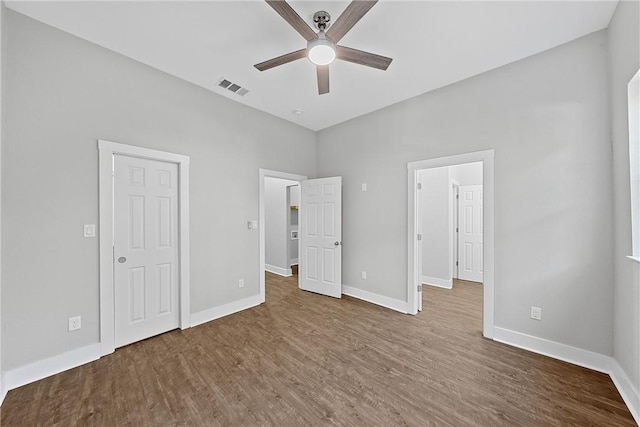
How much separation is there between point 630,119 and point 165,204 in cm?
437

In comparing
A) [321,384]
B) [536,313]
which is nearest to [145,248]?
[321,384]

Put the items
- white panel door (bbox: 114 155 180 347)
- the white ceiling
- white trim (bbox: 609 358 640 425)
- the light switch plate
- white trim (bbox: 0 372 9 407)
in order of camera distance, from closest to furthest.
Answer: white trim (bbox: 609 358 640 425)
white trim (bbox: 0 372 9 407)
the white ceiling
the light switch plate
white panel door (bbox: 114 155 180 347)

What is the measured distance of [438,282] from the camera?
15.8ft

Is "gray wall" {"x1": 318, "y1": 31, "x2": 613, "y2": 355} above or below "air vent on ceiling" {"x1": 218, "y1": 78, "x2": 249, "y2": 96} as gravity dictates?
below

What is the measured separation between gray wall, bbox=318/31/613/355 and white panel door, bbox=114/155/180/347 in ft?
10.8

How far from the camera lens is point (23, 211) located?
2092mm

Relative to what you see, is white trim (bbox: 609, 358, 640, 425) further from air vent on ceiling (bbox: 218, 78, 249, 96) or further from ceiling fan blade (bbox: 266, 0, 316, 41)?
air vent on ceiling (bbox: 218, 78, 249, 96)

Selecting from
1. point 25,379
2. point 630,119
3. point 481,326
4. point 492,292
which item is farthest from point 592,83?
point 25,379

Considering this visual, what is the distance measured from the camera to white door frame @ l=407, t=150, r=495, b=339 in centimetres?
281

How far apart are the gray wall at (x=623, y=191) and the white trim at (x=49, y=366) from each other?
174 inches

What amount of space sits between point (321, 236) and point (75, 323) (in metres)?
3.16

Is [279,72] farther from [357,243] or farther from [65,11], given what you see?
[357,243]

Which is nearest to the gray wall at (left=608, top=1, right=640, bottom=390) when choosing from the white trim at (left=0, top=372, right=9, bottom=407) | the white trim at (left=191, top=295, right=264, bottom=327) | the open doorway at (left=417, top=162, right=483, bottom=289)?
the open doorway at (left=417, top=162, right=483, bottom=289)

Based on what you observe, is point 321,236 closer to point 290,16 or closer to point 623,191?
point 290,16
